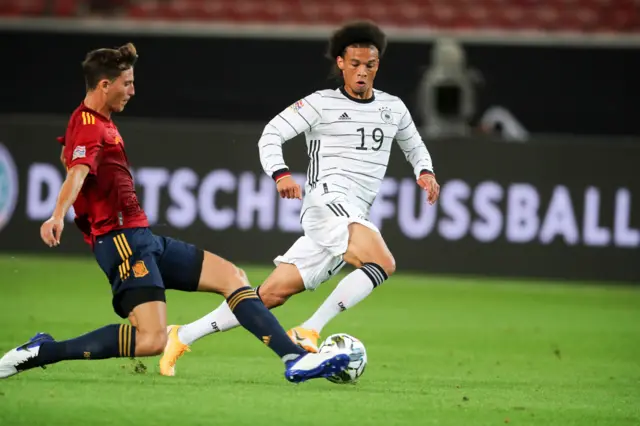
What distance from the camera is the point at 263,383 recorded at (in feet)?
24.1

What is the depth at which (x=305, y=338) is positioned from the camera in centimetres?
769

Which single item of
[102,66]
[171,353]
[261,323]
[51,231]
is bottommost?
[171,353]

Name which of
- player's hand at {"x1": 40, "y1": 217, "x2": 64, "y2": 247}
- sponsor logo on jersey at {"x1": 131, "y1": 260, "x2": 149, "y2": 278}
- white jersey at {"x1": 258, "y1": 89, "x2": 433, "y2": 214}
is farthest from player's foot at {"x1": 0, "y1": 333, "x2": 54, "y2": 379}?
white jersey at {"x1": 258, "y1": 89, "x2": 433, "y2": 214}

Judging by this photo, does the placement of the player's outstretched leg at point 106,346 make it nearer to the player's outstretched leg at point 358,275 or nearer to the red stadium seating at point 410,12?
the player's outstretched leg at point 358,275

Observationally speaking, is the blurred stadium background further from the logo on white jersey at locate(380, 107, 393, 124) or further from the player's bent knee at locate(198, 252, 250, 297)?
the logo on white jersey at locate(380, 107, 393, 124)

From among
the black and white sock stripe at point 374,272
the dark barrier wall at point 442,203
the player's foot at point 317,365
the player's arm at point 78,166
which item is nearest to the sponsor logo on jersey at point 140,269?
the player's arm at point 78,166

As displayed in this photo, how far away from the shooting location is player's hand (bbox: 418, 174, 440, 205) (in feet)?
26.4

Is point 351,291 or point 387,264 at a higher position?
point 387,264

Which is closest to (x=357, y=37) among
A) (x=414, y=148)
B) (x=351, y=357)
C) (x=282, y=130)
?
(x=282, y=130)

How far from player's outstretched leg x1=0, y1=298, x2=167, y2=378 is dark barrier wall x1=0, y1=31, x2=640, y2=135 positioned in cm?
1139

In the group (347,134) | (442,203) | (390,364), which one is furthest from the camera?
(442,203)

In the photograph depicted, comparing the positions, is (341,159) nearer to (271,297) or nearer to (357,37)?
(357,37)

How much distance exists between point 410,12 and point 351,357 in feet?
41.8

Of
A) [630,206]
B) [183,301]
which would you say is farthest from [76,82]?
[630,206]
